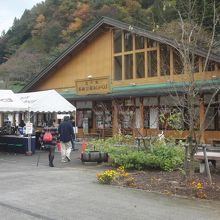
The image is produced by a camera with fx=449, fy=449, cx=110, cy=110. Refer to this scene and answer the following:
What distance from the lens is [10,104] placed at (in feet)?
70.4

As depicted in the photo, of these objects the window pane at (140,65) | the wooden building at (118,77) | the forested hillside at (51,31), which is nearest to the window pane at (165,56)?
the wooden building at (118,77)

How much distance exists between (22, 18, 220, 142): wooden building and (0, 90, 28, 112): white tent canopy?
589 cm

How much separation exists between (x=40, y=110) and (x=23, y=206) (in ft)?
47.0

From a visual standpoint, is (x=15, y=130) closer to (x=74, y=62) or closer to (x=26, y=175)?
(x=74, y=62)

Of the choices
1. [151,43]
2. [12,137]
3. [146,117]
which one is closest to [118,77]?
[151,43]

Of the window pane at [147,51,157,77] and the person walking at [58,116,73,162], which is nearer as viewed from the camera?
the person walking at [58,116,73,162]

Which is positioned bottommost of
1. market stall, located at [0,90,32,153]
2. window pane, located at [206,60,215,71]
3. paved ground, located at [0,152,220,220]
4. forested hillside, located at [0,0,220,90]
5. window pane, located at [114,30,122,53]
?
paved ground, located at [0,152,220,220]

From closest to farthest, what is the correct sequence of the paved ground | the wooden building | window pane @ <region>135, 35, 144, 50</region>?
the paved ground
the wooden building
window pane @ <region>135, 35, 144, 50</region>

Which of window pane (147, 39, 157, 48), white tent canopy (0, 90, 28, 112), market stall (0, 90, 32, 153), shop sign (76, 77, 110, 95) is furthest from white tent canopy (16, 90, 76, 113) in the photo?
shop sign (76, 77, 110, 95)

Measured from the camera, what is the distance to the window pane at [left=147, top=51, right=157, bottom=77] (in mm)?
29617

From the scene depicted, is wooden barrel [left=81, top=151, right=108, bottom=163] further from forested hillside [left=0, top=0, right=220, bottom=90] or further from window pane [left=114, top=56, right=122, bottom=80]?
forested hillside [left=0, top=0, right=220, bottom=90]

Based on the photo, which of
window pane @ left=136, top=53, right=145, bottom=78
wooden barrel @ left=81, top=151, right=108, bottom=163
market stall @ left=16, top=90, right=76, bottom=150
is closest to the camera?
wooden barrel @ left=81, top=151, right=108, bottom=163

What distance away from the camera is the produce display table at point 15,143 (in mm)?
21631

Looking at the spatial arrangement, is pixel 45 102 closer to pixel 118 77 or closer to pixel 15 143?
pixel 15 143
